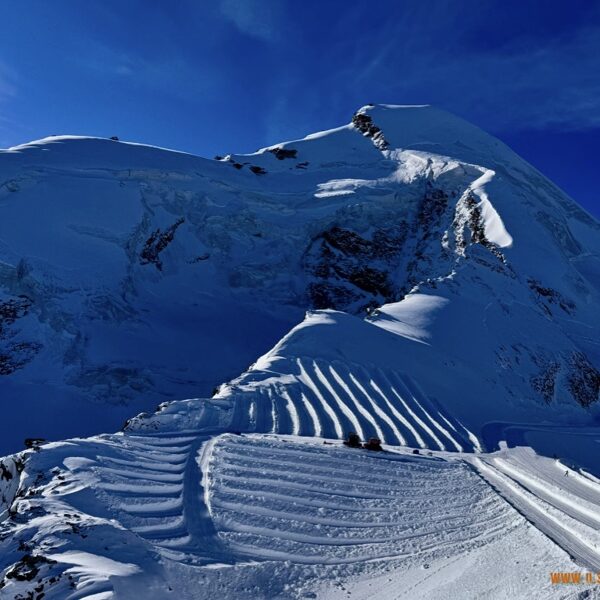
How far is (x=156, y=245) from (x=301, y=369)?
2310 cm

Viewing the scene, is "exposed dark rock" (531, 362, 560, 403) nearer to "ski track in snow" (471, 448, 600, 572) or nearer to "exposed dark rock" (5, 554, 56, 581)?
"ski track in snow" (471, 448, 600, 572)

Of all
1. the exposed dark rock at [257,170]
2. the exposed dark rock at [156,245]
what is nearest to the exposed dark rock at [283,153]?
the exposed dark rock at [257,170]

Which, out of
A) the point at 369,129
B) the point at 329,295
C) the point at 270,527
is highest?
the point at 369,129

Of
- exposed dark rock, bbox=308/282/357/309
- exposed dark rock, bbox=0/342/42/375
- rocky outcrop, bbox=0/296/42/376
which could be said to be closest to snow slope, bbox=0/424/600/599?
exposed dark rock, bbox=0/342/42/375

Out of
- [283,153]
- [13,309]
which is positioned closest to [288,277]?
[283,153]

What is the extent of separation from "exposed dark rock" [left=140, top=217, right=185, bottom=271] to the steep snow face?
0.37 feet

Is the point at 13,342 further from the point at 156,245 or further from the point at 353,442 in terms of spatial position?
the point at 353,442

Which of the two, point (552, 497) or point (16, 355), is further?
point (16, 355)

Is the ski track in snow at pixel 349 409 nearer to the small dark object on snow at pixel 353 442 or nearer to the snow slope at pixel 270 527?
the small dark object on snow at pixel 353 442

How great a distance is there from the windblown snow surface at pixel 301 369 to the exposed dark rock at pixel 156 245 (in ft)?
0.62

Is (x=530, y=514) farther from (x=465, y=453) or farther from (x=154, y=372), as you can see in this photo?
(x=154, y=372)

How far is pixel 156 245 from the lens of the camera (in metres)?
41.0

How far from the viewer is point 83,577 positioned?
7598 millimetres

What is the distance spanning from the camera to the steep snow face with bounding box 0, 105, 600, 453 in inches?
1036
